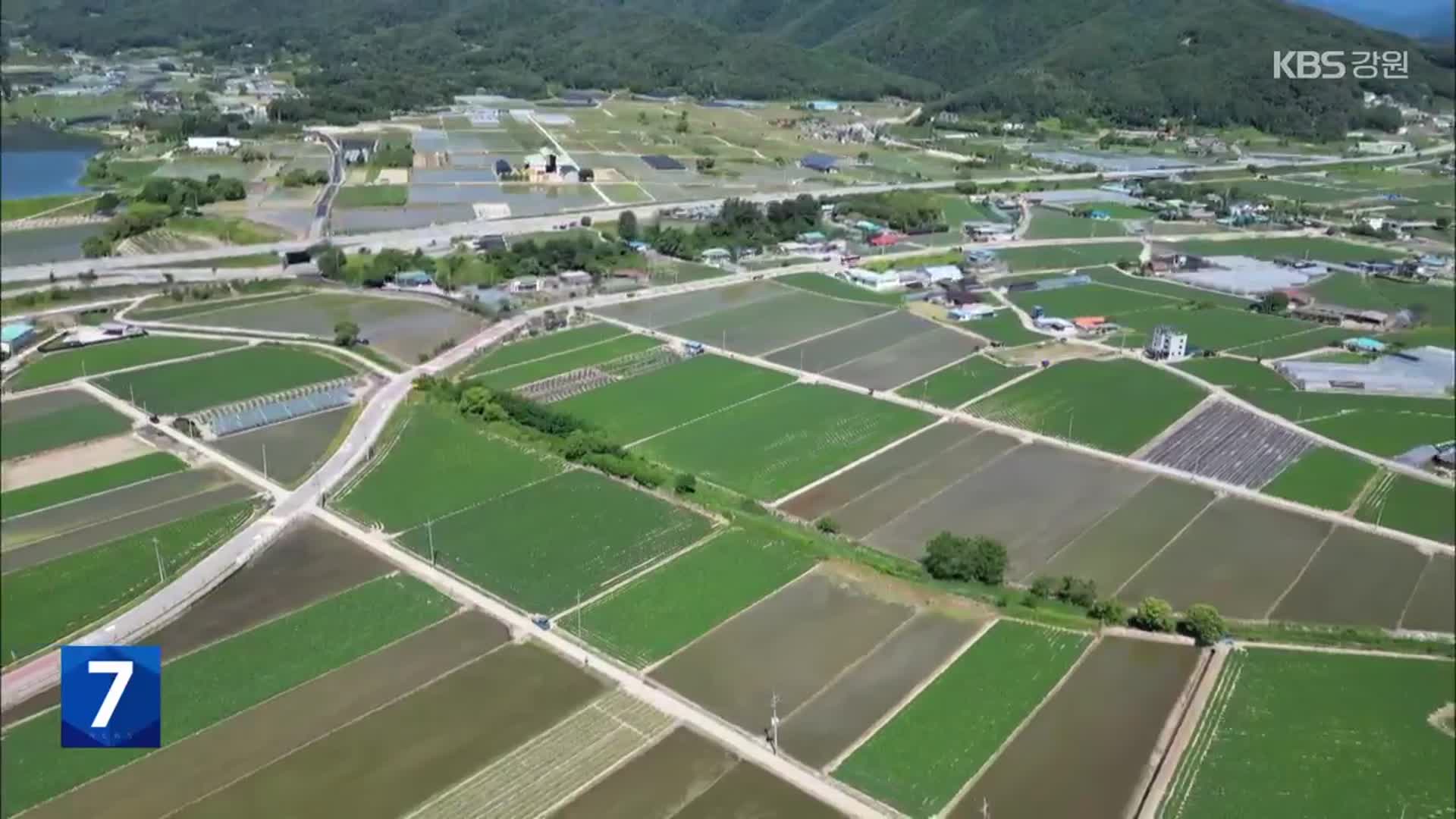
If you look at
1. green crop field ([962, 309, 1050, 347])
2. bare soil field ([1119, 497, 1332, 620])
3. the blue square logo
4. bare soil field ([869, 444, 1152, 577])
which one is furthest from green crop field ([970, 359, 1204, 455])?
the blue square logo

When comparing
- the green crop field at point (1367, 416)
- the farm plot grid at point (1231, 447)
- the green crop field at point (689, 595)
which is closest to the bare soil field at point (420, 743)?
the green crop field at point (689, 595)

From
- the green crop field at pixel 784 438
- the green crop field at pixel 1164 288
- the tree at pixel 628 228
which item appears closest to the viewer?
the green crop field at pixel 784 438

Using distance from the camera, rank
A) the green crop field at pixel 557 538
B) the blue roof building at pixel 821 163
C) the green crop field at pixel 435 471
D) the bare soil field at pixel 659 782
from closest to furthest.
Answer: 1. the bare soil field at pixel 659 782
2. the green crop field at pixel 557 538
3. the green crop field at pixel 435 471
4. the blue roof building at pixel 821 163

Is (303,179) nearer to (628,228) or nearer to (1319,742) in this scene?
(628,228)

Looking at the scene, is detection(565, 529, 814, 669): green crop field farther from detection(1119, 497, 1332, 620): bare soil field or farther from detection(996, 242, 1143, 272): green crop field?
detection(996, 242, 1143, 272): green crop field

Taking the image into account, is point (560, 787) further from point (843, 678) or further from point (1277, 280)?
point (1277, 280)

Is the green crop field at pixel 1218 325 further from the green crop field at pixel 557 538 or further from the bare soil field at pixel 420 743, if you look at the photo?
the bare soil field at pixel 420 743

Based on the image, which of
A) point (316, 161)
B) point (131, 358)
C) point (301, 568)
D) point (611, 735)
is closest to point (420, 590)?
point (301, 568)
